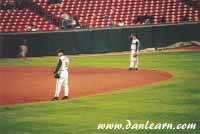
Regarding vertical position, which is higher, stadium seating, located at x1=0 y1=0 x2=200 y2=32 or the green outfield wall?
stadium seating, located at x1=0 y1=0 x2=200 y2=32

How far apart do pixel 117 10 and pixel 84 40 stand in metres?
2.94

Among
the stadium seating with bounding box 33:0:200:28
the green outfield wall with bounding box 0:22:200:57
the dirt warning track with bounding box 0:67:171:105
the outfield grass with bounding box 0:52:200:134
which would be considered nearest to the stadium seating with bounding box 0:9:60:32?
the stadium seating with bounding box 33:0:200:28

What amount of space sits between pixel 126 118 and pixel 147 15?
1508 cm

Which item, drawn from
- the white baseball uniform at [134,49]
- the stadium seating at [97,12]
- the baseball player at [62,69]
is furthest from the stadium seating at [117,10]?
the baseball player at [62,69]

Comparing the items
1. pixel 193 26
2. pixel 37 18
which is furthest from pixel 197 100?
pixel 37 18

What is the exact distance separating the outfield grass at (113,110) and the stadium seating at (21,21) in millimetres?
12348

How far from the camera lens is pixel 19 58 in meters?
24.5

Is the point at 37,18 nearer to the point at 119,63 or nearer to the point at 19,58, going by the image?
the point at 19,58

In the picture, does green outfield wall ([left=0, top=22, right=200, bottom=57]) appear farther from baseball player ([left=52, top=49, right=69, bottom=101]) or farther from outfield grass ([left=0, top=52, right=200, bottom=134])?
baseball player ([left=52, top=49, right=69, bottom=101])

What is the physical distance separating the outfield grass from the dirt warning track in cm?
93

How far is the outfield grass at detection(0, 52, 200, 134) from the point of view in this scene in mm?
9430

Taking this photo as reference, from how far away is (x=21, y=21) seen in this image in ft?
86.4

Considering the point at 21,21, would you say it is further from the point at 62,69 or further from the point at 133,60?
the point at 62,69

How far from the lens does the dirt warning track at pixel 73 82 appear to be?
13539 millimetres
